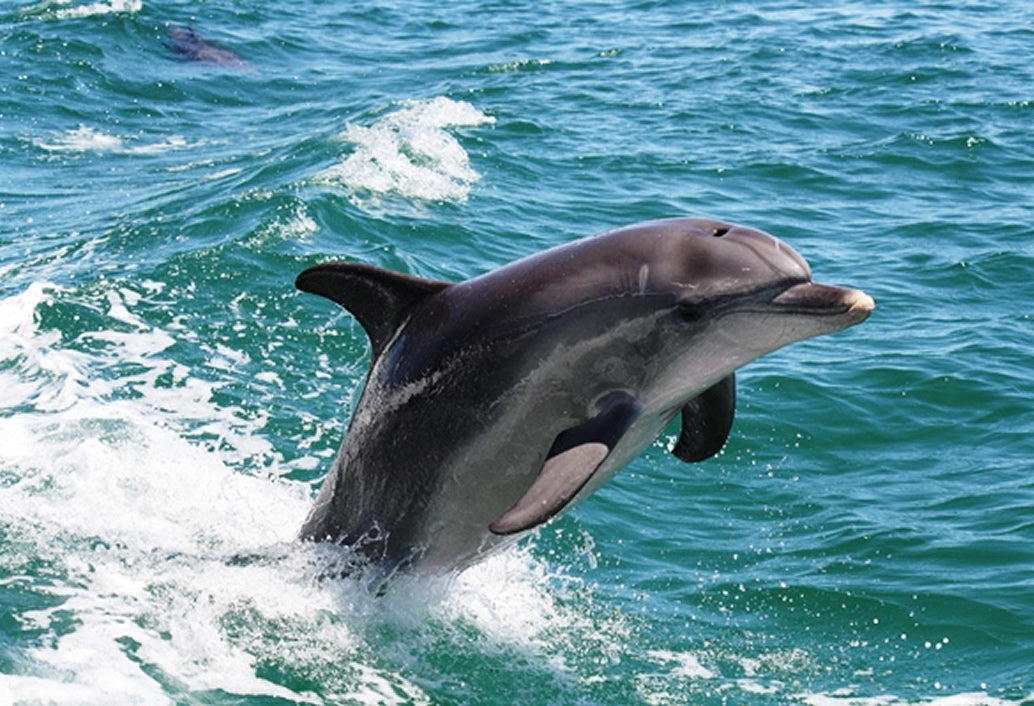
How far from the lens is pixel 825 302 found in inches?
291

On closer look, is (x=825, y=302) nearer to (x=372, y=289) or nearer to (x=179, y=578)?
(x=372, y=289)

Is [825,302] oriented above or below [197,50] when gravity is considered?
above

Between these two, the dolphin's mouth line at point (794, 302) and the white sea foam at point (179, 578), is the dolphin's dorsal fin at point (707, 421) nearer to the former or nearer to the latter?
the dolphin's mouth line at point (794, 302)

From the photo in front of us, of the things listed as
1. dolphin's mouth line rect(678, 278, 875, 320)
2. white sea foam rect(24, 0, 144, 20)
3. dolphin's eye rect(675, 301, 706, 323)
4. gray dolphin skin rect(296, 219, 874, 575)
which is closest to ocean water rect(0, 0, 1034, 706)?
gray dolphin skin rect(296, 219, 874, 575)

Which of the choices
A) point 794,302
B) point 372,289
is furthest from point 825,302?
point 372,289

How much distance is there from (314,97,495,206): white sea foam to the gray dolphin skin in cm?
1011

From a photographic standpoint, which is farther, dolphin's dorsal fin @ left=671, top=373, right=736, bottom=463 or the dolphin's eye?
dolphin's dorsal fin @ left=671, top=373, right=736, bottom=463

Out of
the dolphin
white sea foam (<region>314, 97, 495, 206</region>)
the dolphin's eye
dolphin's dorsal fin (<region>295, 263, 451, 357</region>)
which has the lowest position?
white sea foam (<region>314, 97, 495, 206</region>)

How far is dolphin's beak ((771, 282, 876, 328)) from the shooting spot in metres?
7.35

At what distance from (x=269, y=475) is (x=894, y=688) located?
479 cm

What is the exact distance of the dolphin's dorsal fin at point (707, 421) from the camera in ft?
28.0

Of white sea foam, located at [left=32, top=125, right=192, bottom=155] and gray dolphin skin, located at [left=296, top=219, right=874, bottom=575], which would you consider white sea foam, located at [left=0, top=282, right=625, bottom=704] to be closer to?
gray dolphin skin, located at [left=296, top=219, right=874, bottom=575]

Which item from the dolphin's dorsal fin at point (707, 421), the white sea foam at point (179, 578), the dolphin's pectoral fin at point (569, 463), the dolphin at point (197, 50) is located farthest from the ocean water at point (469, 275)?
the dolphin's pectoral fin at point (569, 463)

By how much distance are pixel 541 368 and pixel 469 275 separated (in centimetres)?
881
